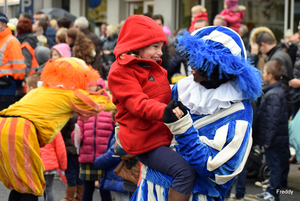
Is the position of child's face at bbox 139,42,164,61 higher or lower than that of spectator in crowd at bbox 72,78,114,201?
higher

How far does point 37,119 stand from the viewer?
369 centimetres

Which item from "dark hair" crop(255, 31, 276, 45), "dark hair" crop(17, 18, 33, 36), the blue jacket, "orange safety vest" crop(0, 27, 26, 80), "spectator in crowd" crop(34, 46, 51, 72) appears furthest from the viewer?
"dark hair" crop(17, 18, 33, 36)

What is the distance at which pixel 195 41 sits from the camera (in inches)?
91.0

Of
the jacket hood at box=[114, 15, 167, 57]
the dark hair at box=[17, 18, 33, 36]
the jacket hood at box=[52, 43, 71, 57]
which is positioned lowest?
the jacket hood at box=[52, 43, 71, 57]

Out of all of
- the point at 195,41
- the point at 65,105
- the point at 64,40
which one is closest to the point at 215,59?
the point at 195,41

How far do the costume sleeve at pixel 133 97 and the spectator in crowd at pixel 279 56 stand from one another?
171 inches

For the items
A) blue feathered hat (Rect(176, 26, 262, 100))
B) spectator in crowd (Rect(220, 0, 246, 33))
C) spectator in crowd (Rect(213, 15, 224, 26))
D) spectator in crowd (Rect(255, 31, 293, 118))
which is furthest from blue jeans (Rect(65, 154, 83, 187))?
spectator in crowd (Rect(220, 0, 246, 33))

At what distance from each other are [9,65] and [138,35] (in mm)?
4874

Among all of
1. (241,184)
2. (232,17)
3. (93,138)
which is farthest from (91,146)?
(232,17)

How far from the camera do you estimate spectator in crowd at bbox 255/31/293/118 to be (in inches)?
244

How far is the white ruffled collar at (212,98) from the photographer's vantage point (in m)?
2.30

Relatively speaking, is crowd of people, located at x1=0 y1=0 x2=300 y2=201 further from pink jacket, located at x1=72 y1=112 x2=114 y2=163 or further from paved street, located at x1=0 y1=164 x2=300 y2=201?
paved street, located at x1=0 y1=164 x2=300 y2=201

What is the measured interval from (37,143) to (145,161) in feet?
5.43

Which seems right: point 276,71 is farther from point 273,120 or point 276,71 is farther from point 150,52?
point 150,52
